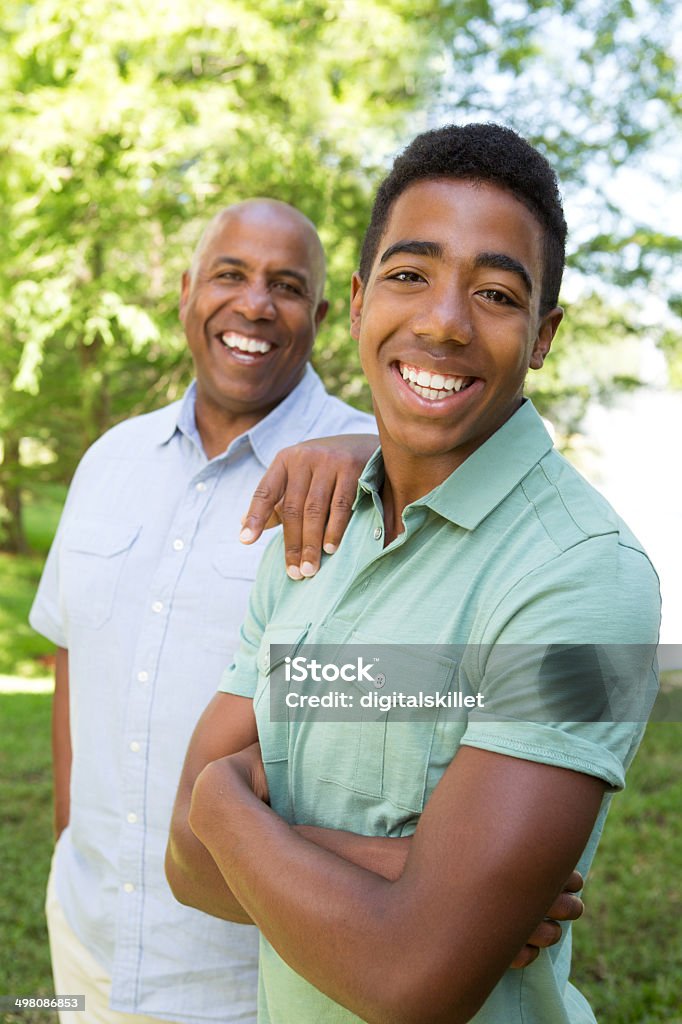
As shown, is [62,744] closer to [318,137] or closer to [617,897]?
[617,897]

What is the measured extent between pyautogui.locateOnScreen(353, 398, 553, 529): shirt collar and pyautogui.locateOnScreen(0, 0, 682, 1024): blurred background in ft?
17.2

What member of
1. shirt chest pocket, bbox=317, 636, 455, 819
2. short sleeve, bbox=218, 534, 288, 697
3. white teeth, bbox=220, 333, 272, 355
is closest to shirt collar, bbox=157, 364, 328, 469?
white teeth, bbox=220, 333, 272, 355

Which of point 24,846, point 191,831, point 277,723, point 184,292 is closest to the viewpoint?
point 277,723

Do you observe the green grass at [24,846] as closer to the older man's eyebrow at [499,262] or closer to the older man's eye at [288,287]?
the older man's eye at [288,287]

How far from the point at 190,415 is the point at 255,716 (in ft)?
3.86

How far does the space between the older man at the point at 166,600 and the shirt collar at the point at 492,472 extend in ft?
3.22

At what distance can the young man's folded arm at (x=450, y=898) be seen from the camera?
126 centimetres

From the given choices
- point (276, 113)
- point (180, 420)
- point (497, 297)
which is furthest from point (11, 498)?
point (497, 297)

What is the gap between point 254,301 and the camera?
2.69 metres

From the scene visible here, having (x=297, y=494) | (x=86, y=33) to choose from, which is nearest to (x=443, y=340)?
(x=297, y=494)

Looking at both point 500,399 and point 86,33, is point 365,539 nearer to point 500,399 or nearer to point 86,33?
point 500,399

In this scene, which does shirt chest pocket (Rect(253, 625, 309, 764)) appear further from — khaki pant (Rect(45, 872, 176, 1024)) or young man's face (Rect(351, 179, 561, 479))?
khaki pant (Rect(45, 872, 176, 1024))

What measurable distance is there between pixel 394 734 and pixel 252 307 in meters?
1.52

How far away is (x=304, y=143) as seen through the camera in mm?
7285
